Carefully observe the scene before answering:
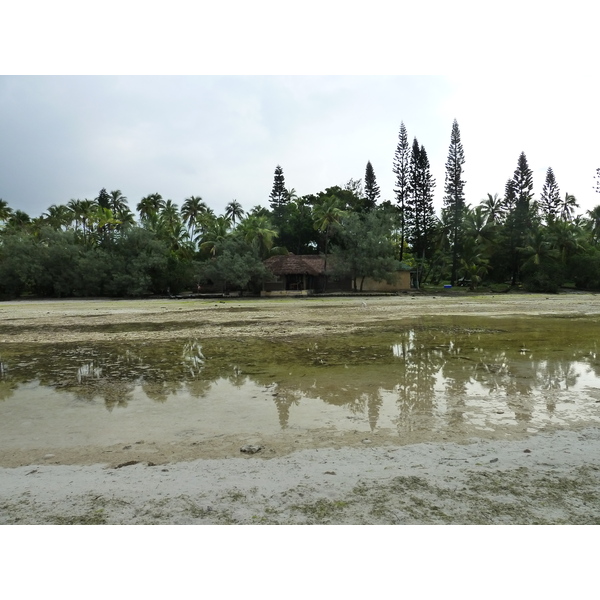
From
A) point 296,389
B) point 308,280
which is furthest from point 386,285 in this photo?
point 296,389

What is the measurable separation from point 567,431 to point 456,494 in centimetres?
186

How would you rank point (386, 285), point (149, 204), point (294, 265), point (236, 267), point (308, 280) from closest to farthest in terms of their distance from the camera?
point (236, 267) → point (294, 265) → point (308, 280) → point (386, 285) → point (149, 204)

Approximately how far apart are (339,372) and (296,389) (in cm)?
125

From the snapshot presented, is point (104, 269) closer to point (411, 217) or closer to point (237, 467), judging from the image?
point (411, 217)

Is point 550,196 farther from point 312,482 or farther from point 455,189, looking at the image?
point 312,482

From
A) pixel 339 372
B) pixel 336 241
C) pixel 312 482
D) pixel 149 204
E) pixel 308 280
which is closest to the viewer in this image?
pixel 312 482

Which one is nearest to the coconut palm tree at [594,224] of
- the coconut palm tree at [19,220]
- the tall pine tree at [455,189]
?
the tall pine tree at [455,189]

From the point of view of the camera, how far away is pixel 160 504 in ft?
9.31

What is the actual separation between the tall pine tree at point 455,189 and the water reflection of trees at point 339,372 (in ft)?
132

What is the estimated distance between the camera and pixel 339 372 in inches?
282

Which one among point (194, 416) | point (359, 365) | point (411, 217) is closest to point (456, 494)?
point (194, 416)

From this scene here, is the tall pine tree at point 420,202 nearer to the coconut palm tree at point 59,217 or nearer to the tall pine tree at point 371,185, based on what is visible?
the tall pine tree at point 371,185

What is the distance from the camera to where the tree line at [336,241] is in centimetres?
4075

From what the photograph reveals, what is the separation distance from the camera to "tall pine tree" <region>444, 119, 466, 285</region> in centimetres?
Result: 4834
